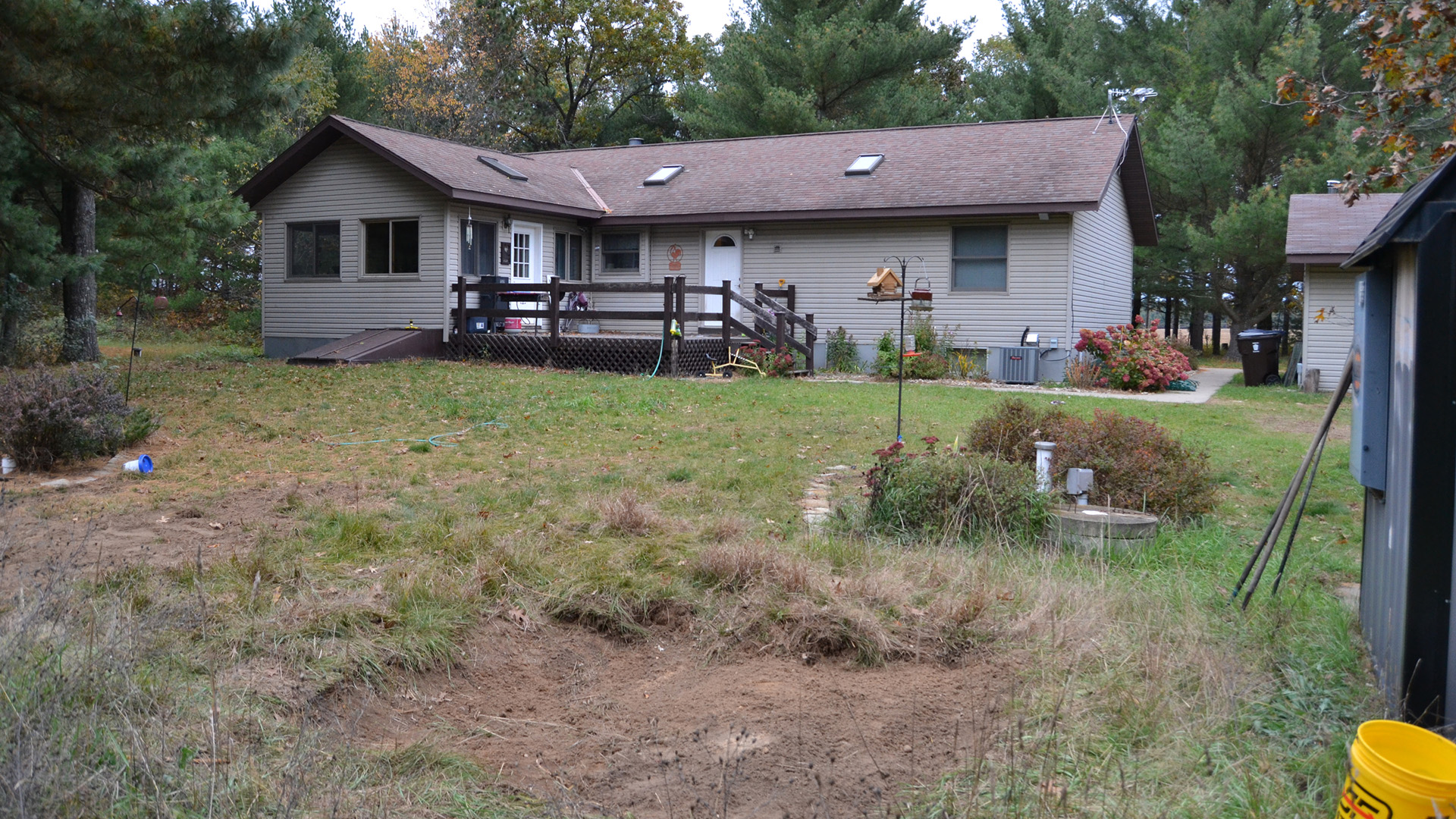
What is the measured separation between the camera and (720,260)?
66.6ft

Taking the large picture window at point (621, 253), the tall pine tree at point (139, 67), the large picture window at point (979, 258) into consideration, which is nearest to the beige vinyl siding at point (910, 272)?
the large picture window at point (979, 258)

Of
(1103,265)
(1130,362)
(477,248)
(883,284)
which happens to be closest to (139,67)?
(883,284)

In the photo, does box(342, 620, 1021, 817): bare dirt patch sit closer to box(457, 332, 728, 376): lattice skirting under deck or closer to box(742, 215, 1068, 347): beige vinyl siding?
box(457, 332, 728, 376): lattice skirting under deck

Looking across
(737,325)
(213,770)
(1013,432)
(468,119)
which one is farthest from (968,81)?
(213,770)

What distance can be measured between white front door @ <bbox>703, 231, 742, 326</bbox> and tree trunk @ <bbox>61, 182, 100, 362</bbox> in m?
10.1

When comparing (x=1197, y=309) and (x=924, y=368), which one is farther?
(x=1197, y=309)

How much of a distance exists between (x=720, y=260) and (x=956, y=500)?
48.7 ft

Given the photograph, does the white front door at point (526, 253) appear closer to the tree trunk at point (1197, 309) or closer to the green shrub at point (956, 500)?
the green shrub at point (956, 500)

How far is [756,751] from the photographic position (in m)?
3.38

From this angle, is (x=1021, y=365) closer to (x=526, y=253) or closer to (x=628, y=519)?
(x=526, y=253)

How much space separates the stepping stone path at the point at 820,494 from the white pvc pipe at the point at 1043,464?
127cm

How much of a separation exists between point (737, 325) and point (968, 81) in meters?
19.7

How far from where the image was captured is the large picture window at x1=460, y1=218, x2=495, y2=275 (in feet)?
60.1

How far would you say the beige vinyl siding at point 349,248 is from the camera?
1830 centimetres
